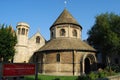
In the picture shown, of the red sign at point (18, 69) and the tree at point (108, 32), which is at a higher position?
the tree at point (108, 32)

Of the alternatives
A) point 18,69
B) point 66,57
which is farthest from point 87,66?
point 18,69

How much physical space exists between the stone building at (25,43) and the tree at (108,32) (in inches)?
537

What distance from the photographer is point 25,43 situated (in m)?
46.1

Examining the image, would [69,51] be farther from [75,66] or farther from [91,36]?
[91,36]

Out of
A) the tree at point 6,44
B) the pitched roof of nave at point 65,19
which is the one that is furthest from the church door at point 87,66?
the tree at point 6,44

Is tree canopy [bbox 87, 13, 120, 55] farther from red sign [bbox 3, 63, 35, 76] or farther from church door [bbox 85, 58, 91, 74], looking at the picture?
red sign [bbox 3, 63, 35, 76]

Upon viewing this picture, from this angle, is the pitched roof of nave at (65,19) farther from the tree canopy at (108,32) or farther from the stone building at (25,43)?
the stone building at (25,43)

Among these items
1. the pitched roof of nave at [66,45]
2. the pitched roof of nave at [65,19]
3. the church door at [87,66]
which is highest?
the pitched roof of nave at [65,19]

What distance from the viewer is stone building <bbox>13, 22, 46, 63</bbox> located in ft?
148

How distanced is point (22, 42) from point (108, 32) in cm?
1945

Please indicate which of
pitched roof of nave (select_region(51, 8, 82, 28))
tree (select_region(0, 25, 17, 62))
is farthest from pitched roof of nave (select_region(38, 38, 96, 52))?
tree (select_region(0, 25, 17, 62))

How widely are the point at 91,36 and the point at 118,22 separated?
10.3 m

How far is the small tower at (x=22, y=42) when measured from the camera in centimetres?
4507

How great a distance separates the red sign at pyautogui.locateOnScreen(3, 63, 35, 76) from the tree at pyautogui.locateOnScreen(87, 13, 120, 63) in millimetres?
27865
